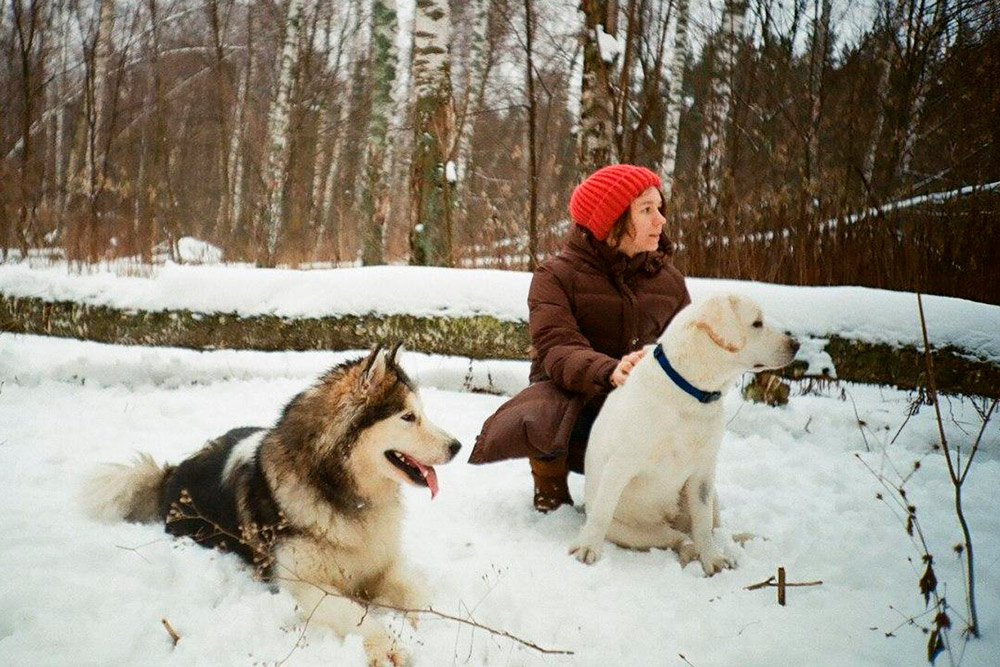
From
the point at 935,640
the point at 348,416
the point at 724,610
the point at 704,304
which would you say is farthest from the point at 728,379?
the point at 348,416

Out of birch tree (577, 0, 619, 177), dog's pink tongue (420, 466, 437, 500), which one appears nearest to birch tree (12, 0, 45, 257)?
birch tree (577, 0, 619, 177)

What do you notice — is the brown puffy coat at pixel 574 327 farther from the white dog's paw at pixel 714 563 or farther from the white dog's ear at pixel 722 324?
the white dog's paw at pixel 714 563

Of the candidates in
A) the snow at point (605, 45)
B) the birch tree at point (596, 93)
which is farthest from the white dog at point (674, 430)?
the snow at point (605, 45)

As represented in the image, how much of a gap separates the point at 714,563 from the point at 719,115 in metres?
8.10

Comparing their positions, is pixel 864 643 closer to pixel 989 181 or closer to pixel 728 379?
pixel 728 379

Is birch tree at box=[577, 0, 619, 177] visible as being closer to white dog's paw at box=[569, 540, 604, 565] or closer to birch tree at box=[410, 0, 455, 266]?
birch tree at box=[410, 0, 455, 266]

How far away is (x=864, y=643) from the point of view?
186 centimetres

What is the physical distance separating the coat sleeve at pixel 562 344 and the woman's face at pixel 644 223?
0.42m

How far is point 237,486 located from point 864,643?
248cm

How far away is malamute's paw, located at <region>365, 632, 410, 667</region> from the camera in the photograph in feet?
5.91

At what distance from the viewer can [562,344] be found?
2.79 metres

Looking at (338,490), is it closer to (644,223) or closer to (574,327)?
(574,327)

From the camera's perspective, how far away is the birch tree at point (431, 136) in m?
6.25

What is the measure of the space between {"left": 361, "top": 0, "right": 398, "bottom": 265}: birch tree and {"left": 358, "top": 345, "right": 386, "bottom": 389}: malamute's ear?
21.0 ft
